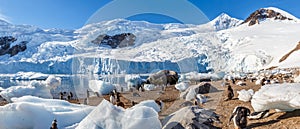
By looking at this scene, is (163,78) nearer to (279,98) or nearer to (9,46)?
(279,98)

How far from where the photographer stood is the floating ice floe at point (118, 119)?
553 centimetres

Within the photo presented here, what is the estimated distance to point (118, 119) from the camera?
5637mm

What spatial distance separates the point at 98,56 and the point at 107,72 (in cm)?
344

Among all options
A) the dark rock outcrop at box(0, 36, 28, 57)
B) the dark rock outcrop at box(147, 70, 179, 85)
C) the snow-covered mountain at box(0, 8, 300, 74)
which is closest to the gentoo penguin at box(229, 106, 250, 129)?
the dark rock outcrop at box(147, 70, 179, 85)

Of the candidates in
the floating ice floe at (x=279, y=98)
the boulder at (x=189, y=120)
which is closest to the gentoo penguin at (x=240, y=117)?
the boulder at (x=189, y=120)

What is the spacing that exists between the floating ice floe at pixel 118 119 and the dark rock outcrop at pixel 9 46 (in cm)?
9900

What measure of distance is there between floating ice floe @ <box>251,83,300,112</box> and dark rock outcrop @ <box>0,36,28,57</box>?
99112 mm

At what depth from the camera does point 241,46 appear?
71.2 metres

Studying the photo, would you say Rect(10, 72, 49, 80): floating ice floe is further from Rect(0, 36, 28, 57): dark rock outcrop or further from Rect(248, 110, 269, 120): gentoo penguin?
Rect(248, 110, 269, 120): gentoo penguin

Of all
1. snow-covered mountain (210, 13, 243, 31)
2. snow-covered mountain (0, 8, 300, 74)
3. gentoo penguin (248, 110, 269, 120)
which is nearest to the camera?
gentoo penguin (248, 110, 269, 120)

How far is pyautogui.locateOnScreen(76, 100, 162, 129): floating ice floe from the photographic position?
5.53 m

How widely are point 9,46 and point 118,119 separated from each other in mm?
127403

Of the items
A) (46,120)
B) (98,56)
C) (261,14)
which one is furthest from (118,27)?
(261,14)

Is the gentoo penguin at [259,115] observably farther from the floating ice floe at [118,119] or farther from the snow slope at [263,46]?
the snow slope at [263,46]
